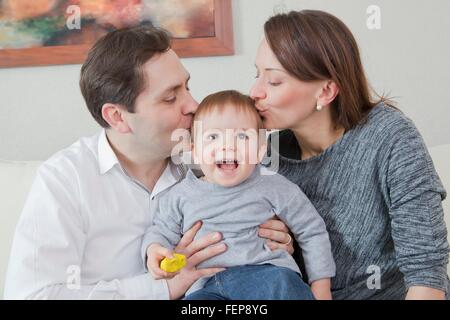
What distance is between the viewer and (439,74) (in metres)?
A: 2.47

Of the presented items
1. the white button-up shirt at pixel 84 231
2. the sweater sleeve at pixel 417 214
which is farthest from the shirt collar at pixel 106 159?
the sweater sleeve at pixel 417 214

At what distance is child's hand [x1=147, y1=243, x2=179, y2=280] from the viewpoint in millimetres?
1324

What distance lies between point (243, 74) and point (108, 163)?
3.64 ft

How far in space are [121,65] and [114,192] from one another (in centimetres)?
33

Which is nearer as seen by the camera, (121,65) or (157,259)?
(157,259)

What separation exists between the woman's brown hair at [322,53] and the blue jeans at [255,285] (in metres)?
0.44

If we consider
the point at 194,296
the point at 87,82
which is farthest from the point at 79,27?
the point at 194,296

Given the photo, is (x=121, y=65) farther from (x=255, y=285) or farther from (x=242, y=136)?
(x=255, y=285)

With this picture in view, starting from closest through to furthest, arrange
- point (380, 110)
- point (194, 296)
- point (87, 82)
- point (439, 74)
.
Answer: point (194, 296), point (380, 110), point (87, 82), point (439, 74)

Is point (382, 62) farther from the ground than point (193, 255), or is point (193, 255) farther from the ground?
point (382, 62)

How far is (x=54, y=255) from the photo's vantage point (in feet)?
4.70

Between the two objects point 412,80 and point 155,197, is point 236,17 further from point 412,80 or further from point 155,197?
point 155,197

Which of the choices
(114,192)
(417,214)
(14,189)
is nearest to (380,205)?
(417,214)

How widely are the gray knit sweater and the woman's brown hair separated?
0.06 m
